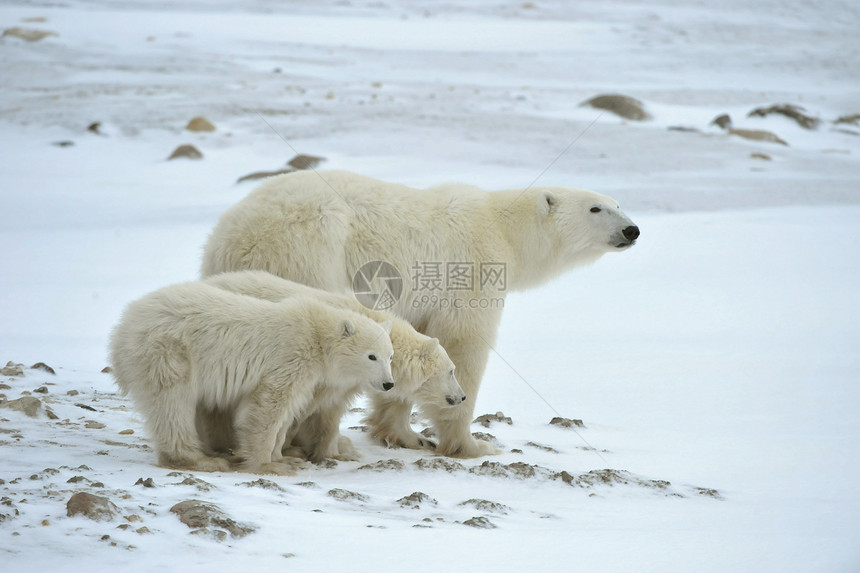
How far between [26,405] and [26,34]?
2214 cm

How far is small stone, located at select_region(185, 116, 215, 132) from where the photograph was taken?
1723 cm

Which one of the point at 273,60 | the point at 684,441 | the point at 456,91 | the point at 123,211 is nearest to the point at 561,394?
the point at 684,441

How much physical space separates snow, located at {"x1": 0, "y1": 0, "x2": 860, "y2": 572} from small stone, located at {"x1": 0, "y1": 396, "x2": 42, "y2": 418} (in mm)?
55

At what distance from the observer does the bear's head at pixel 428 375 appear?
526 centimetres

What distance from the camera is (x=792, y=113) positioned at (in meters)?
19.4

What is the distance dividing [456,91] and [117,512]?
19.5 m

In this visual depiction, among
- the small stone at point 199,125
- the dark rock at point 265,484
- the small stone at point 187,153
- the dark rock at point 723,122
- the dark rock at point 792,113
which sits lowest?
the small stone at point 187,153

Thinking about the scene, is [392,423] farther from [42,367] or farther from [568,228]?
[42,367]

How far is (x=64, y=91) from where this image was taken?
1972 centimetres

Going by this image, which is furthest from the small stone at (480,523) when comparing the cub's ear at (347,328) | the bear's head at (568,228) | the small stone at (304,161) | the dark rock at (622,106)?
the dark rock at (622,106)

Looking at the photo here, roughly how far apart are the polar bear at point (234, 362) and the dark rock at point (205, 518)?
1.22 meters

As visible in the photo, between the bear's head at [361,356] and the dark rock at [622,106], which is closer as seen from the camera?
the bear's head at [361,356]

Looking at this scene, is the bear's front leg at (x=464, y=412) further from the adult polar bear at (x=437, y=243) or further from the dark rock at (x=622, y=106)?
the dark rock at (x=622, y=106)

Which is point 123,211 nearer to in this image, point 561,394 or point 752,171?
point 561,394
